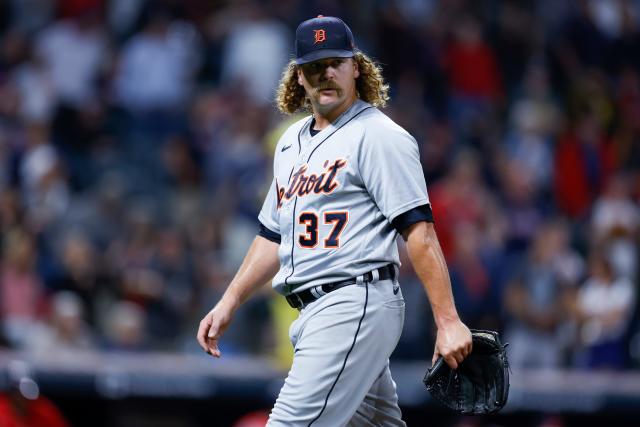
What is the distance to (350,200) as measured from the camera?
12.7 feet

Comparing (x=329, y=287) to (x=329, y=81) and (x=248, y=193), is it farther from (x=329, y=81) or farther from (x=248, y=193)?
(x=248, y=193)

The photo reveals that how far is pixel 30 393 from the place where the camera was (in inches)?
286

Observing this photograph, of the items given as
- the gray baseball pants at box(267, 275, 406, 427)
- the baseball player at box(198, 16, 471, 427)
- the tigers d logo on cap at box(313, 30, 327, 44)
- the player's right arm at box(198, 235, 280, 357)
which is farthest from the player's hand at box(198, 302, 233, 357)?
the tigers d logo on cap at box(313, 30, 327, 44)

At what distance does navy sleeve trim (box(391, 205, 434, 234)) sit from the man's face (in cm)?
48

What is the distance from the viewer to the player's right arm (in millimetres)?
4152

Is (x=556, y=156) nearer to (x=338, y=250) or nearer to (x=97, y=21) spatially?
(x=97, y=21)

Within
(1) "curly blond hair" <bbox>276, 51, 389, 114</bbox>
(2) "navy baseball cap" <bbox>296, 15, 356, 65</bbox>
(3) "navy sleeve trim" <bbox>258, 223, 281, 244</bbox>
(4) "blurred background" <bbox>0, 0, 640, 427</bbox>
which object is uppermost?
(2) "navy baseball cap" <bbox>296, 15, 356, 65</bbox>

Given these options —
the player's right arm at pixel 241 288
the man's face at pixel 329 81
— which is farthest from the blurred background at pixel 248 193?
the man's face at pixel 329 81

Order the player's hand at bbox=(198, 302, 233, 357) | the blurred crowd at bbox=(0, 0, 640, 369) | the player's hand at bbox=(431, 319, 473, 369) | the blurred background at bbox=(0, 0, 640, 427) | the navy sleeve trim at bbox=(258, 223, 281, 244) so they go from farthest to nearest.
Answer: the blurred crowd at bbox=(0, 0, 640, 369)
the blurred background at bbox=(0, 0, 640, 427)
the navy sleeve trim at bbox=(258, 223, 281, 244)
the player's hand at bbox=(198, 302, 233, 357)
the player's hand at bbox=(431, 319, 473, 369)

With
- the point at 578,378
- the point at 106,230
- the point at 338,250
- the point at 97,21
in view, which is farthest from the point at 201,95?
the point at 338,250

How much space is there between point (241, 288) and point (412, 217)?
78 centimetres

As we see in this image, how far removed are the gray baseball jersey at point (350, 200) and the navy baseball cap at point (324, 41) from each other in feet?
0.76

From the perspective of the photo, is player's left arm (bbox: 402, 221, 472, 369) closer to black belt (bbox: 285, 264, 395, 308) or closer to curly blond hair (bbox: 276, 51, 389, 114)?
black belt (bbox: 285, 264, 395, 308)

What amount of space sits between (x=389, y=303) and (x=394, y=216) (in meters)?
0.29
